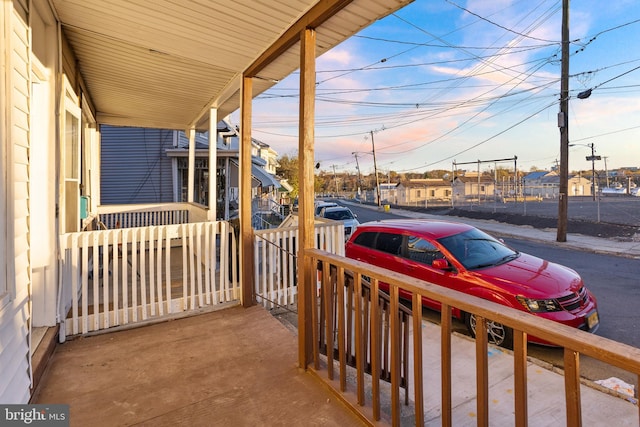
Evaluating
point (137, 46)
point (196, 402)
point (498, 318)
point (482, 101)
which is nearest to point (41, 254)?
point (196, 402)

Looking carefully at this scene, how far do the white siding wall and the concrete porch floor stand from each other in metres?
0.45

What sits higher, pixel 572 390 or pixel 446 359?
pixel 572 390

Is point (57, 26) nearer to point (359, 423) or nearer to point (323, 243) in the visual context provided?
point (323, 243)

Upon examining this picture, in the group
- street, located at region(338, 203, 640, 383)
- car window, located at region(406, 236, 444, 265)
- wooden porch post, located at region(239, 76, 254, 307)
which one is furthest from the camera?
car window, located at region(406, 236, 444, 265)

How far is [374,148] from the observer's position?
37.6 metres

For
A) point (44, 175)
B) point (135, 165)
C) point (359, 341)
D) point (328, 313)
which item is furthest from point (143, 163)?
point (359, 341)

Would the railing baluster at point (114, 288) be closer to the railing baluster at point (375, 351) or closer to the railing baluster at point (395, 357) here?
the railing baluster at point (375, 351)

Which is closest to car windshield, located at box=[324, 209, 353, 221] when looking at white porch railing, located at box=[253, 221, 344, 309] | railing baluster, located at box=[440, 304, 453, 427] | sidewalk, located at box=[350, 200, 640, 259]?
sidewalk, located at box=[350, 200, 640, 259]

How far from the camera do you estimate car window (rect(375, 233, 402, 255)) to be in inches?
199

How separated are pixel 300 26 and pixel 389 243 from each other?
135 inches

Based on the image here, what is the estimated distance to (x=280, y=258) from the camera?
4.59 meters

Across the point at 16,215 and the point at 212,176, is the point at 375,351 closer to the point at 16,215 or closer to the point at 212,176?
the point at 16,215

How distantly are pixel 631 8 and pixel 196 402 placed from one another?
1486 cm
